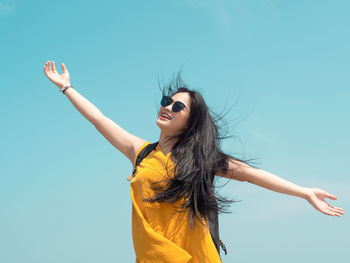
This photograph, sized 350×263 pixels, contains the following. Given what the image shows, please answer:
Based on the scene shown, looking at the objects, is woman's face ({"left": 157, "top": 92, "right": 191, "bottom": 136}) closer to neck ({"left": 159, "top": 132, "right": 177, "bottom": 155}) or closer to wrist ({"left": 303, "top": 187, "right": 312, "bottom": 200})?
neck ({"left": 159, "top": 132, "right": 177, "bottom": 155})

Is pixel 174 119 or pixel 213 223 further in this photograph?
pixel 174 119

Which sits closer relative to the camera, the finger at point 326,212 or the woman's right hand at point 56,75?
the finger at point 326,212

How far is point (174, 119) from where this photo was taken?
4625mm

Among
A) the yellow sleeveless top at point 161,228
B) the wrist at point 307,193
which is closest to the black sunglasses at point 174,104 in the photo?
the yellow sleeveless top at point 161,228

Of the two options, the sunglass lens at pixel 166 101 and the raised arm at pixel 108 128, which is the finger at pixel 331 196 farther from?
the raised arm at pixel 108 128

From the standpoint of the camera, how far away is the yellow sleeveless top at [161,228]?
4.23 m

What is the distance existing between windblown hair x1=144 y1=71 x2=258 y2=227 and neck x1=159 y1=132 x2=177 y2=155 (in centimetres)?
5

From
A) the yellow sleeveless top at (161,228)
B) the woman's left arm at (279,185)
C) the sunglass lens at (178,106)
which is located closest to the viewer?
the yellow sleeveless top at (161,228)

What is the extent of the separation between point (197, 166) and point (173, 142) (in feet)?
1.57

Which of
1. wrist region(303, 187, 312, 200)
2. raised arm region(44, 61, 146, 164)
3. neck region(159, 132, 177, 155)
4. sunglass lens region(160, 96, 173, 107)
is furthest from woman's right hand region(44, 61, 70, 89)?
wrist region(303, 187, 312, 200)

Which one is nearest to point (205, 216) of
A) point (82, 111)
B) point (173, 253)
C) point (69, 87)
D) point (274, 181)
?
point (173, 253)

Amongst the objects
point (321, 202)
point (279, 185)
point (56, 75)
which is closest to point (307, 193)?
point (321, 202)

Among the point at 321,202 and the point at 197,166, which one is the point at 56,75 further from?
the point at 321,202

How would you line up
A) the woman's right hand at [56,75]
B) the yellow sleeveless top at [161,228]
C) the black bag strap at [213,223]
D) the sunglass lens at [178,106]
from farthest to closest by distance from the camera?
the woman's right hand at [56,75] → the sunglass lens at [178,106] → the black bag strap at [213,223] → the yellow sleeveless top at [161,228]
